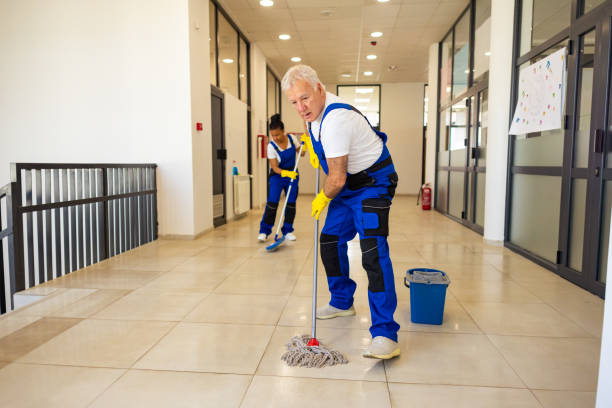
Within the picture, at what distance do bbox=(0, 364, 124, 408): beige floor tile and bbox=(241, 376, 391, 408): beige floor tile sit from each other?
63 centimetres

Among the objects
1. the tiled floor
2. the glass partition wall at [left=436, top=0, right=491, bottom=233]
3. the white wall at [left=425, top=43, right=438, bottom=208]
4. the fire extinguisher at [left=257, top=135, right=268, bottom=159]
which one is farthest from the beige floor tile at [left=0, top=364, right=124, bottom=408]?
the white wall at [left=425, top=43, right=438, bottom=208]

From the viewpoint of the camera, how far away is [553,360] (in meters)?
1.92

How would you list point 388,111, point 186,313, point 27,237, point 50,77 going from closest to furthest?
point 186,313 < point 27,237 < point 50,77 < point 388,111

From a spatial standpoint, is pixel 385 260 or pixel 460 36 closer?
pixel 385 260

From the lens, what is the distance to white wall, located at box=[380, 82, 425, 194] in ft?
38.3

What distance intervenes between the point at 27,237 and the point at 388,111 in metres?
10.2

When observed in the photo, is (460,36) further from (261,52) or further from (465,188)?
(261,52)

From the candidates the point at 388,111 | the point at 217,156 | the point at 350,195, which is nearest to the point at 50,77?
the point at 217,156

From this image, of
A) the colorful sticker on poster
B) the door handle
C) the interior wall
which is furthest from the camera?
the interior wall

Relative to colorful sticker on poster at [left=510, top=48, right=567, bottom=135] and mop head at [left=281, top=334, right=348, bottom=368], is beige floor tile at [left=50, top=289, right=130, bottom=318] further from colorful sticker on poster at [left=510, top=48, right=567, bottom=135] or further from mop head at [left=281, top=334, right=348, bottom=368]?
colorful sticker on poster at [left=510, top=48, right=567, bottom=135]

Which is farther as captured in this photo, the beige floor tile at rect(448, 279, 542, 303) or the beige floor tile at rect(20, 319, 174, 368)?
the beige floor tile at rect(448, 279, 542, 303)

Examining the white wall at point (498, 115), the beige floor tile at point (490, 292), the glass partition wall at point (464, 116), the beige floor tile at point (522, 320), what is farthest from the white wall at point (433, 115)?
the beige floor tile at point (522, 320)

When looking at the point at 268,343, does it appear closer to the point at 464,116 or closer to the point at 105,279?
the point at 105,279

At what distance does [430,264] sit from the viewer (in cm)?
372
